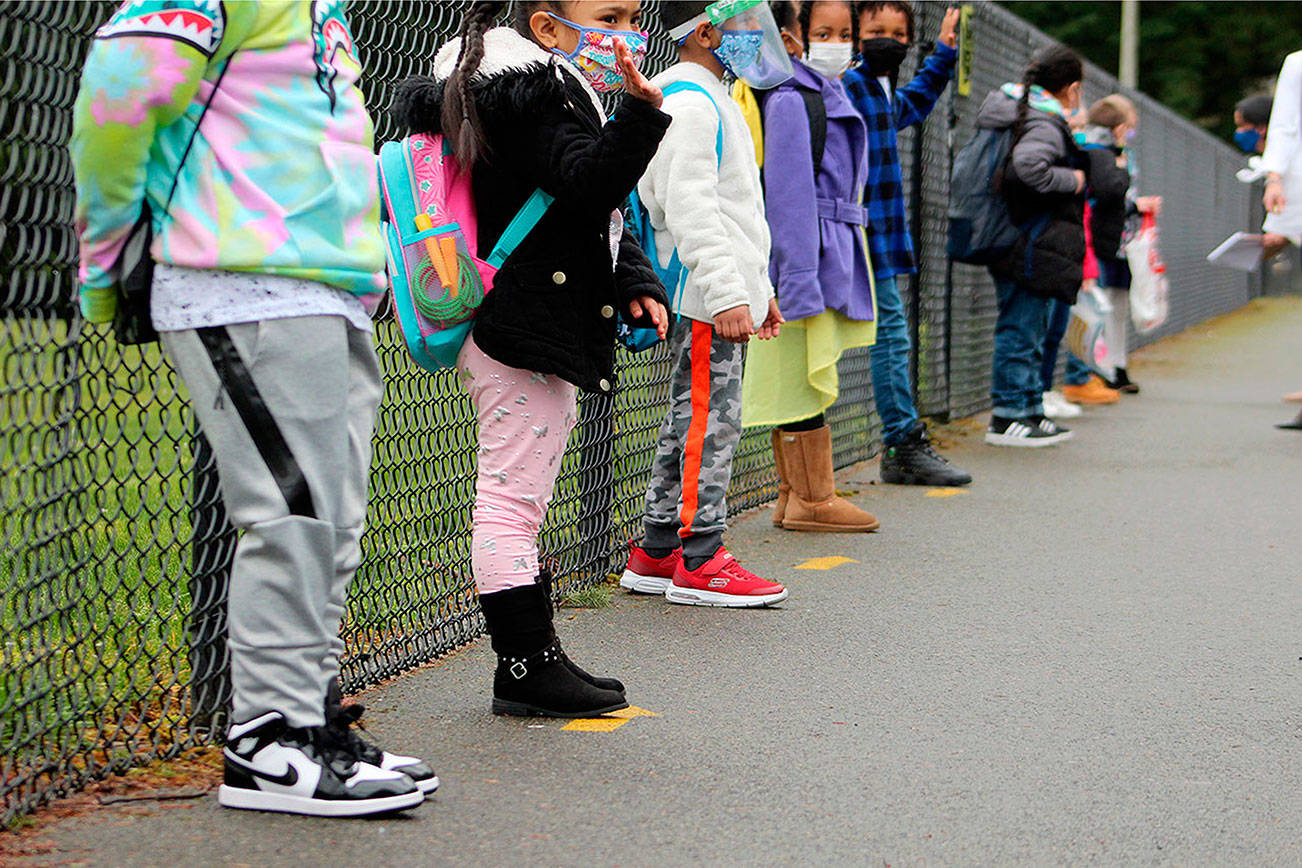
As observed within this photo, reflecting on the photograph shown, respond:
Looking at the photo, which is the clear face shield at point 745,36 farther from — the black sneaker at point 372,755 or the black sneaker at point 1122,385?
the black sneaker at point 1122,385

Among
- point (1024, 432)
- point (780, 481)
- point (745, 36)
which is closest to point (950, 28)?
point (780, 481)

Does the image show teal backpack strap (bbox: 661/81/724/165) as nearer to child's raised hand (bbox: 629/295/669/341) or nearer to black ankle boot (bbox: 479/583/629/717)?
child's raised hand (bbox: 629/295/669/341)

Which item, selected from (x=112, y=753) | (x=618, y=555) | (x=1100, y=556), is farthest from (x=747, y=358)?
(x=112, y=753)

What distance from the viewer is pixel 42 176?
293cm

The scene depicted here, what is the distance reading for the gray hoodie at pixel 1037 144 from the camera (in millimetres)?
8023

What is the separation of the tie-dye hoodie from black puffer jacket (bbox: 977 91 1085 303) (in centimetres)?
582

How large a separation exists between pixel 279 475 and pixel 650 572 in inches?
95.4

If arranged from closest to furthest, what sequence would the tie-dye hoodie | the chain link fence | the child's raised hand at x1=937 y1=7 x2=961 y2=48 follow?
the tie-dye hoodie → the chain link fence → the child's raised hand at x1=937 y1=7 x2=961 y2=48

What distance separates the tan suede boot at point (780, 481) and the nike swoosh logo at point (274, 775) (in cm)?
335

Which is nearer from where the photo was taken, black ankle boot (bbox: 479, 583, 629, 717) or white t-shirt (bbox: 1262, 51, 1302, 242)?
black ankle boot (bbox: 479, 583, 629, 717)

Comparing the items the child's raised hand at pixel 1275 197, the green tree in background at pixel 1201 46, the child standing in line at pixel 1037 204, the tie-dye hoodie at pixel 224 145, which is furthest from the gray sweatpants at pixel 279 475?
the green tree in background at pixel 1201 46

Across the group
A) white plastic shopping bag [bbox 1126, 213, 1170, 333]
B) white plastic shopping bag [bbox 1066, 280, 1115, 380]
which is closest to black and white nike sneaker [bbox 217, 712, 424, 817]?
white plastic shopping bag [bbox 1066, 280, 1115, 380]

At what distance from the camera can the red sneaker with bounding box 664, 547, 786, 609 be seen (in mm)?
4910

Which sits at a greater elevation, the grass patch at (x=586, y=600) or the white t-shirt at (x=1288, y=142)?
the white t-shirt at (x=1288, y=142)
